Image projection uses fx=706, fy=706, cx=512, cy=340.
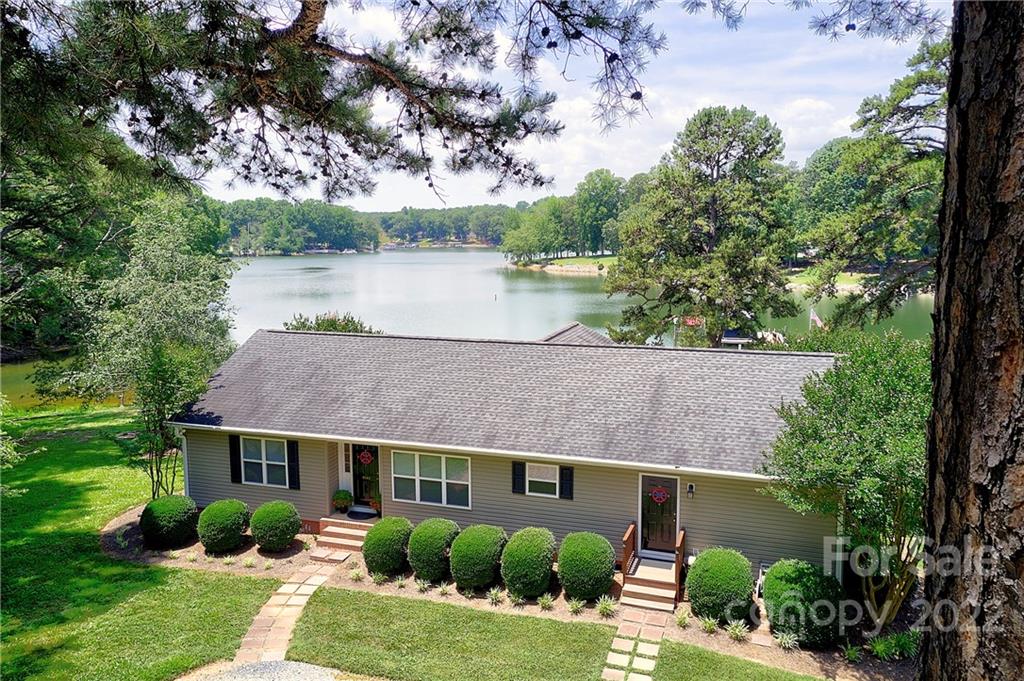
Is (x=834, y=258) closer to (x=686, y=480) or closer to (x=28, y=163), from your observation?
(x=686, y=480)

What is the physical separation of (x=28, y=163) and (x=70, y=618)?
22.4 ft

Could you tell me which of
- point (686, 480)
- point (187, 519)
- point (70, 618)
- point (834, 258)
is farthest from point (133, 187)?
point (834, 258)

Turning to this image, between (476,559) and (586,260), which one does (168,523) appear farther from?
(586,260)

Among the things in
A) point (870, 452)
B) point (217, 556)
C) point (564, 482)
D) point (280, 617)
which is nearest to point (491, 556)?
point (564, 482)

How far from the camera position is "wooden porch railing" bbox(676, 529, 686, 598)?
11484mm

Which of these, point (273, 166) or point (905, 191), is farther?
point (905, 191)

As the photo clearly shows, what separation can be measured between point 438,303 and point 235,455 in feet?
127

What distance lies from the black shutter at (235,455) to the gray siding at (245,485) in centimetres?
12

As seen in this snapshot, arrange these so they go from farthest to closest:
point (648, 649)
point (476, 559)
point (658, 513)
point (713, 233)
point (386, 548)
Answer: point (713, 233) < point (658, 513) < point (386, 548) < point (476, 559) < point (648, 649)

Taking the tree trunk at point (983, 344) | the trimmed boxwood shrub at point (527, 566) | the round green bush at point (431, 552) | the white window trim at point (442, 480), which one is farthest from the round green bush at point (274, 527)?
the tree trunk at point (983, 344)

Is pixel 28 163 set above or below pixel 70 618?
above

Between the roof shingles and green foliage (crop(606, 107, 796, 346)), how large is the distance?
10.9 meters

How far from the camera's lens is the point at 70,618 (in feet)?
35.7

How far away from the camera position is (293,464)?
1461 centimetres
